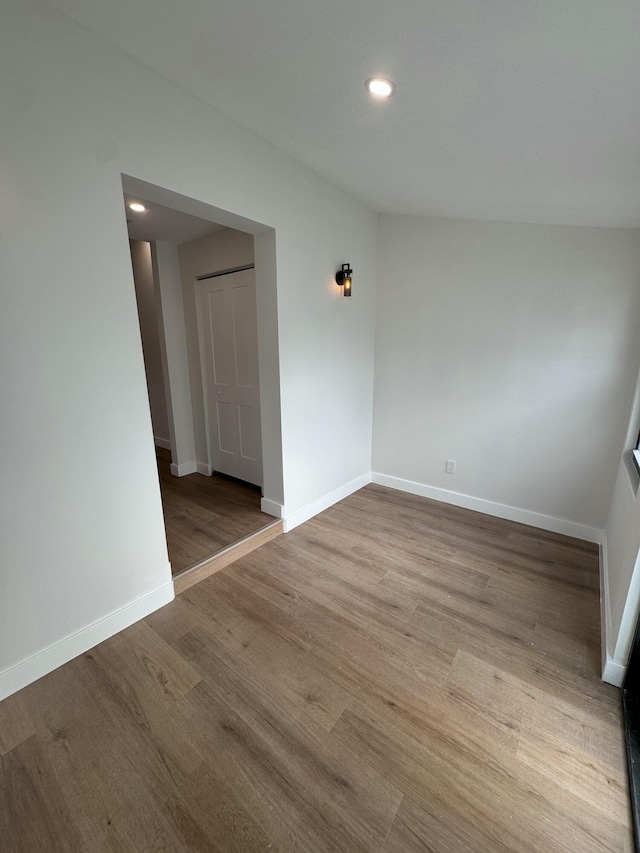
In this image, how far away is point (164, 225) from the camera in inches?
109

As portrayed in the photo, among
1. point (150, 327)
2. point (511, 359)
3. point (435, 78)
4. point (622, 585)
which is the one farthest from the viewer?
point (150, 327)

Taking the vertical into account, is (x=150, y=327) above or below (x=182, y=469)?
above

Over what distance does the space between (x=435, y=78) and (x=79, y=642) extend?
2757 mm

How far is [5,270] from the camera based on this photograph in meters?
1.28

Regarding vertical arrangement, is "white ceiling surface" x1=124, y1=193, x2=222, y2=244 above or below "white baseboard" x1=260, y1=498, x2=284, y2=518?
above

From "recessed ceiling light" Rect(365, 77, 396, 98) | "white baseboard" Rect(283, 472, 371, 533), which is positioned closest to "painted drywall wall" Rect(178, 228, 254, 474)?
"white baseboard" Rect(283, 472, 371, 533)

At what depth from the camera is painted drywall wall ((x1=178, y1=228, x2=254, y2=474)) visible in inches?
114

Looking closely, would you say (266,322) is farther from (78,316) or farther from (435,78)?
(435,78)

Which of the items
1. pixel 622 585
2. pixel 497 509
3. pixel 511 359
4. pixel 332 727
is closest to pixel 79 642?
pixel 332 727

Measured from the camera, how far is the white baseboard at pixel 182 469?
3693 millimetres

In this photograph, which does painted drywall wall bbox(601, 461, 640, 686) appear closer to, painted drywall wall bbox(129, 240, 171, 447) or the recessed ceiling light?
the recessed ceiling light

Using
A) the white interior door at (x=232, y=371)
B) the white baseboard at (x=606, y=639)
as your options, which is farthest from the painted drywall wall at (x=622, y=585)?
the white interior door at (x=232, y=371)

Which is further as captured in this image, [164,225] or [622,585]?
[164,225]

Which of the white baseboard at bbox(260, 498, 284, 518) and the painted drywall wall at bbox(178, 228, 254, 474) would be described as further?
the painted drywall wall at bbox(178, 228, 254, 474)
